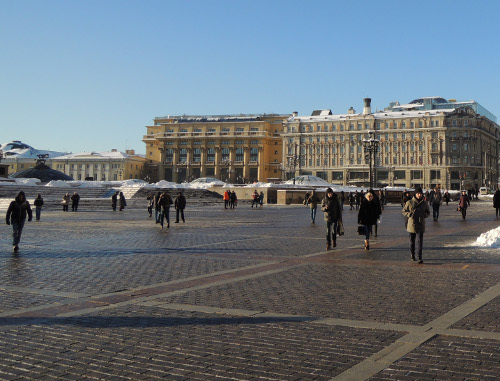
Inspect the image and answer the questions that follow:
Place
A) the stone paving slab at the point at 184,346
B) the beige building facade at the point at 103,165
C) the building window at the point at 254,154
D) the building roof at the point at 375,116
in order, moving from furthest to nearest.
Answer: the beige building facade at the point at 103,165, the building window at the point at 254,154, the building roof at the point at 375,116, the stone paving slab at the point at 184,346

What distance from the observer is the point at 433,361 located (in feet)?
14.7

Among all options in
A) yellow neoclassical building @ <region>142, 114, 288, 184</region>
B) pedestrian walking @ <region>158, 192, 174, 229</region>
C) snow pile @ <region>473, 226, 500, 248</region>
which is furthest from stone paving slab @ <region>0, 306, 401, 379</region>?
yellow neoclassical building @ <region>142, 114, 288, 184</region>

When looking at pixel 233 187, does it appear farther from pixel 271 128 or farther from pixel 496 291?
pixel 271 128

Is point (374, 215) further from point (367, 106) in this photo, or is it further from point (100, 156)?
point (100, 156)

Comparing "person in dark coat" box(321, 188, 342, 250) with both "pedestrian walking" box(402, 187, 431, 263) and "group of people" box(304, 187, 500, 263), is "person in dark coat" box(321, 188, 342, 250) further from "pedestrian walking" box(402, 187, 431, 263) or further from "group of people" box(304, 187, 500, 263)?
"pedestrian walking" box(402, 187, 431, 263)

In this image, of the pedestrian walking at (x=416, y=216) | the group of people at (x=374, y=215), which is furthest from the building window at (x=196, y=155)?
the pedestrian walking at (x=416, y=216)

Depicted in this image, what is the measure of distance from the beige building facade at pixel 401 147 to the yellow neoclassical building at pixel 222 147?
742 cm

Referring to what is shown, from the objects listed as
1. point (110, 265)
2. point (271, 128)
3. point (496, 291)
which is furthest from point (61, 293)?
point (271, 128)

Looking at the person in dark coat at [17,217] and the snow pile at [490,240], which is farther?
the snow pile at [490,240]

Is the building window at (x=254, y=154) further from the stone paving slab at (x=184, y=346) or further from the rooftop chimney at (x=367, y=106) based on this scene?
the stone paving slab at (x=184, y=346)

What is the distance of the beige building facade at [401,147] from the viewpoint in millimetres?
97688

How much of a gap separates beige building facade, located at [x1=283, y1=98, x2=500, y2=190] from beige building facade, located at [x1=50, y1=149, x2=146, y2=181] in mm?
37696

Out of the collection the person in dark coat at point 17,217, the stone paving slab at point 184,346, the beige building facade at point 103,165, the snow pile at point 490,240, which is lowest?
the stone paving slab at point 184,346

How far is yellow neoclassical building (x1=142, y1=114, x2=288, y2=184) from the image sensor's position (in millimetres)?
119125
